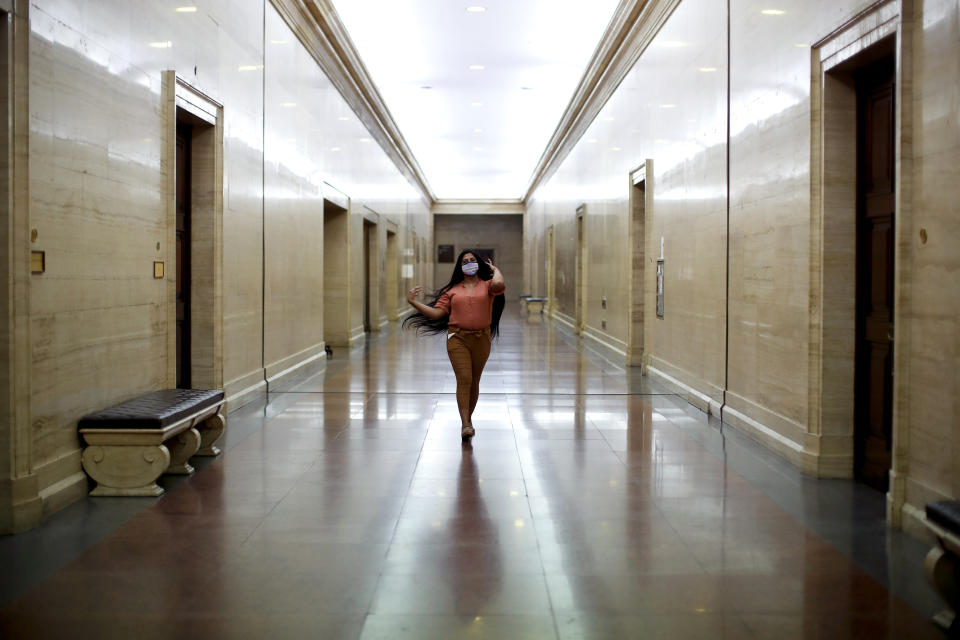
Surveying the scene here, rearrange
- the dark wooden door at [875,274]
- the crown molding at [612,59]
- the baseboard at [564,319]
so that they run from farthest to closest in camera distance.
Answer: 1. the baseboard at [564,319]
2. the crown molding at [612,59]
3. the dark wooden door at [875,274]

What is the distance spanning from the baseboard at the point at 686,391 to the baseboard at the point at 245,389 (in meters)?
4.78

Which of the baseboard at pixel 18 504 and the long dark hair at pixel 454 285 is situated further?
the long dark hair at pixel 454 285

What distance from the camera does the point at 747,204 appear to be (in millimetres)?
7617

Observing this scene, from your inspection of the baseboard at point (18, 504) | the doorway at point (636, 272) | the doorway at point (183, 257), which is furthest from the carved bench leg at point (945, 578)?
the doorway at point (636, 272)

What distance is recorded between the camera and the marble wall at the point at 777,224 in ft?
14.6

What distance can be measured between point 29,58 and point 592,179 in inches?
549

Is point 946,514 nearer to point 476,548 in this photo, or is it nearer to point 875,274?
point 476,548

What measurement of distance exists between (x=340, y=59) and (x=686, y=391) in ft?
27.1

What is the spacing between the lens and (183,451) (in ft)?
19.6

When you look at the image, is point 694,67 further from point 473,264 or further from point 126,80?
point 126,80

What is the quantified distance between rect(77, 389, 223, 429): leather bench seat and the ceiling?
8.13m

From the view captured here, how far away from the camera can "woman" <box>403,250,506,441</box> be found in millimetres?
7449

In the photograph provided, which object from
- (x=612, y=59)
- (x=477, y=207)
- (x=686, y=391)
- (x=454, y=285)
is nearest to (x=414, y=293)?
(x=454, y=285)

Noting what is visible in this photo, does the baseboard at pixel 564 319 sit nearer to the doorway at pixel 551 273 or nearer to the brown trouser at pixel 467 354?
the doorway at pixel 551 273
